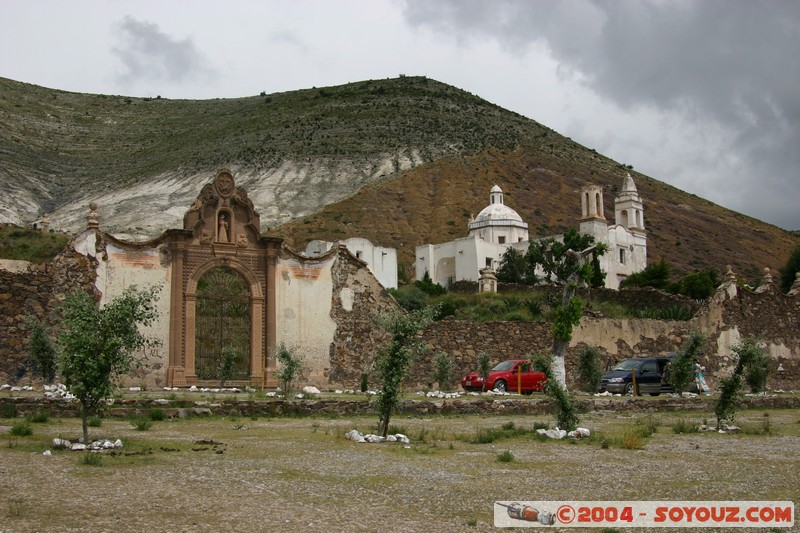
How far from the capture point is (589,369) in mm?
29594

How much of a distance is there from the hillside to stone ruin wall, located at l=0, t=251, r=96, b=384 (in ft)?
162

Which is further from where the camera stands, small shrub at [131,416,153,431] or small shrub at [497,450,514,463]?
small shrub at [131,416,153,431]

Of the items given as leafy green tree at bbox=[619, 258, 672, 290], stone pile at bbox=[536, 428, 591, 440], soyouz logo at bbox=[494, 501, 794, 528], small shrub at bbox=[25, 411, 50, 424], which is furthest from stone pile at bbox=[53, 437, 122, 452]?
leafy green tree at bbox=[619, 258, 672, 290]

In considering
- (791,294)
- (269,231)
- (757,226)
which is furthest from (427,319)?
(757,226)

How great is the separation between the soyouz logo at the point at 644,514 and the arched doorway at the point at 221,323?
1899 cm

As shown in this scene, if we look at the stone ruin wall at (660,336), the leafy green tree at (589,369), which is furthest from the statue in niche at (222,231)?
the leafy green tree at (589,369)

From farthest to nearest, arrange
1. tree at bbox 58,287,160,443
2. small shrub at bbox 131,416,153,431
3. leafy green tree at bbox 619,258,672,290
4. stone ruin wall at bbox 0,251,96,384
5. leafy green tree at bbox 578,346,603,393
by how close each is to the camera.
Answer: leafy green tree at bbox 619,258,672,290
leafy green tree at bbox 578,346,603,393
stone ruin wall at bbox 0,251,96,384
small shrub at bbox 131,416,153,431
tree at bbox 58,287,160,443

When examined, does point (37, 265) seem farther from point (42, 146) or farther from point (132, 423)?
point (42, 146)

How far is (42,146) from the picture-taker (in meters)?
118

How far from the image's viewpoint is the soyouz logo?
26.3 feet

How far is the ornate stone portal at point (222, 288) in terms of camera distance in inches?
1043

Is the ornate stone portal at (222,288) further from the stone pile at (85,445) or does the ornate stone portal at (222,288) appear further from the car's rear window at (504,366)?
the stone pile at (85,445)

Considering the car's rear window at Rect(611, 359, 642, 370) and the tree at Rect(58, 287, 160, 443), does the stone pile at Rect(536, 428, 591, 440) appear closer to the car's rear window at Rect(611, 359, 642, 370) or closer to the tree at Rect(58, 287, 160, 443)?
the tree at Rect(58, 287, 160, 443)

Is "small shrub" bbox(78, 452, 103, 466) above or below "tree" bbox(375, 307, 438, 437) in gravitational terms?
below
